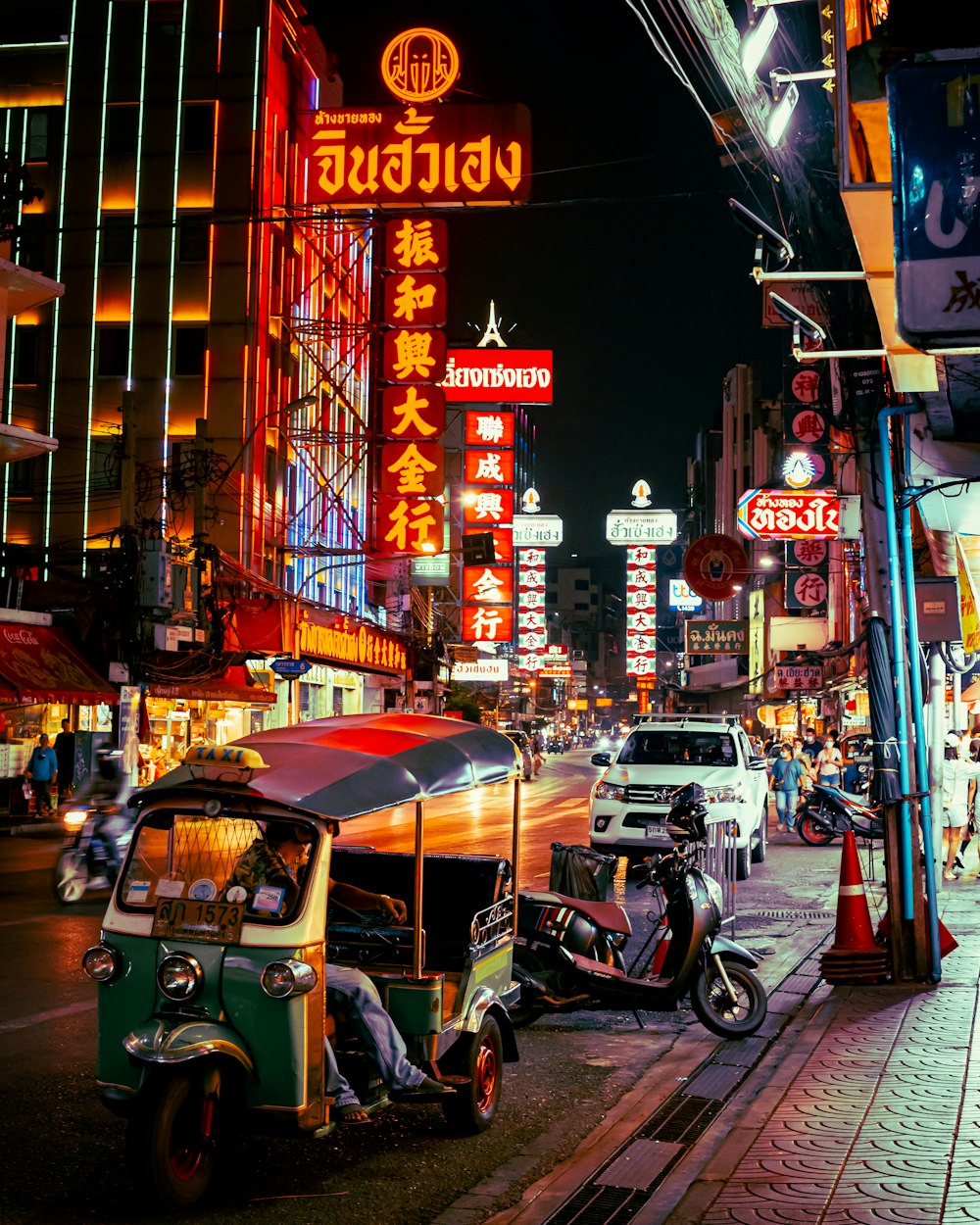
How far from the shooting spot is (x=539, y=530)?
79562mm

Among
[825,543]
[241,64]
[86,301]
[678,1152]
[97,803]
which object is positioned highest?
[241,64]

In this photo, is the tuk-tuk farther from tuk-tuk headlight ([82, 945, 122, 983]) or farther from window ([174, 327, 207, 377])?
window ([174, 327, 207, 377])

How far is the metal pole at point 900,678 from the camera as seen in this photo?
1036cm

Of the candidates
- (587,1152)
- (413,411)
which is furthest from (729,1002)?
(413,411)

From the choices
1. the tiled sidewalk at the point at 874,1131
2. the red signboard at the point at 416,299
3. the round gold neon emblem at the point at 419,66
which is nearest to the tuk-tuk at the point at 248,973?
the tiled sidewalk at the point at 874,1131

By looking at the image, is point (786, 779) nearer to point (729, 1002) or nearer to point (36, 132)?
point (729, 1002)

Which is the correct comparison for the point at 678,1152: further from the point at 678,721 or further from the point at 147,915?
the point at 678,721

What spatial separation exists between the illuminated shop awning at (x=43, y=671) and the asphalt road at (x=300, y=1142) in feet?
40.7

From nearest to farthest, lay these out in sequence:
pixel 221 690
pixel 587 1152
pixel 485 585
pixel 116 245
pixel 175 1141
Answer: pixel 175 1141 < pixel 587 1152 < pixel 221 690 < pixel 116 245 < pixel 485 585

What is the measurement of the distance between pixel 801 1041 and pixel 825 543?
39.6m

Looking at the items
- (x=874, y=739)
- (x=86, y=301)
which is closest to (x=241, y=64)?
(x=86, y=301)

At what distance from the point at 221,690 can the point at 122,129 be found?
18996 millimetres

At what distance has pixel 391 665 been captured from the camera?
162ft

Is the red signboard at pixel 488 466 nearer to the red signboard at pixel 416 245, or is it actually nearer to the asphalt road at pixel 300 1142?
the red signboard at pixel 416 245
